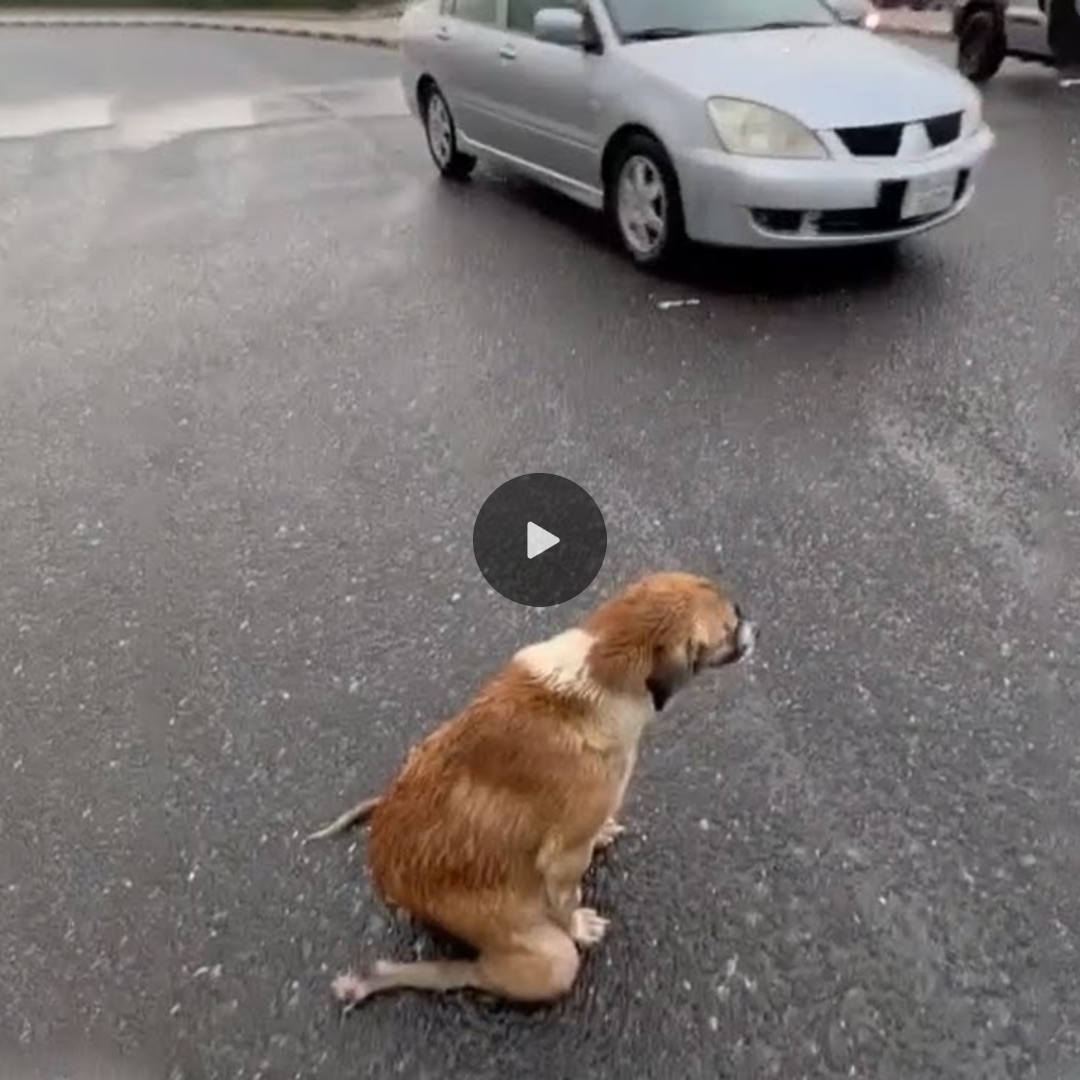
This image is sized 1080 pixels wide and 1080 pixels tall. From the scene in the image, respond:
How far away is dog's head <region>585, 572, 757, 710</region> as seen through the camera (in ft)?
8.96

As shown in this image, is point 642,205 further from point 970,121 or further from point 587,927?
point 587,927

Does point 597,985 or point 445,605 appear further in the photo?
point 445,605

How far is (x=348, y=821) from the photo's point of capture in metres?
3.30

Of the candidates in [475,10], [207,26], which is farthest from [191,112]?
[207,26]

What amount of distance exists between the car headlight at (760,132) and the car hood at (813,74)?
51mm

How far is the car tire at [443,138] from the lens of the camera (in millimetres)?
9734

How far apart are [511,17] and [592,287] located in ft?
7.57

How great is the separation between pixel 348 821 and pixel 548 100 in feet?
18.9

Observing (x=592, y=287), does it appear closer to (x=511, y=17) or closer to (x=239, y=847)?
(x=511, y=17)

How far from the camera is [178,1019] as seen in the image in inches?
118

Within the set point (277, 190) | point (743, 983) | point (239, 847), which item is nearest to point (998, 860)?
point (743, 983)

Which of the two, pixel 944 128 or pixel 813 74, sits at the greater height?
pixel 813 74

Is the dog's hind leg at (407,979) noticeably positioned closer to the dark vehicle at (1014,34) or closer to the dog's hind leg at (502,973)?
the dog's hind leg at (502,973)

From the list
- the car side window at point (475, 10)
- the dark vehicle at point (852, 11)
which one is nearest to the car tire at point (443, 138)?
the car side window at point (475, 10)
